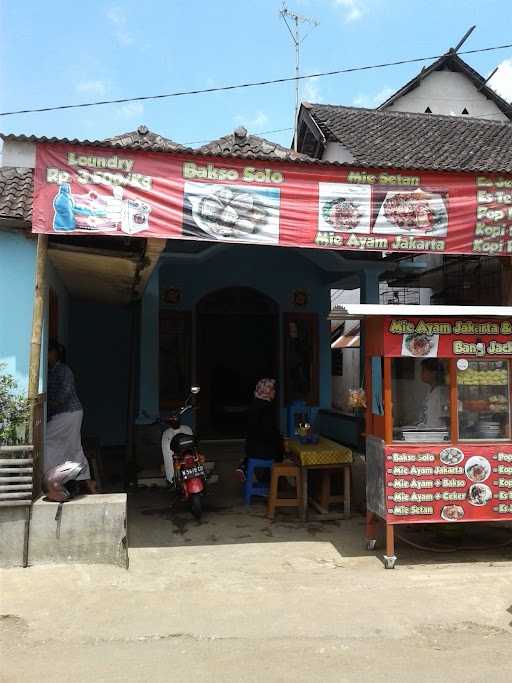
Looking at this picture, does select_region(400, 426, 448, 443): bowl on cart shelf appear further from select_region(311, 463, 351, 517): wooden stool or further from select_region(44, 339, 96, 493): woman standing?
select_region(44, 339, 96, 493): woman standing

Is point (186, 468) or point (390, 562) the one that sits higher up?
point (186, 468)

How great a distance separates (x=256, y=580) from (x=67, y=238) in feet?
11.8

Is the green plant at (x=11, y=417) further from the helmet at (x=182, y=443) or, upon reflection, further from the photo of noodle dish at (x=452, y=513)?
the photo of noodle dish at (x=452, y=513)

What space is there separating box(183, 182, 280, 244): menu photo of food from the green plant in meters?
2.06

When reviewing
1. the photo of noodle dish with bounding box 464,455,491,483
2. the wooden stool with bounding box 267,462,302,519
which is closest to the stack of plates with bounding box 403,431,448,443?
the photo of noodle dish with bounding box 464,455,491,483

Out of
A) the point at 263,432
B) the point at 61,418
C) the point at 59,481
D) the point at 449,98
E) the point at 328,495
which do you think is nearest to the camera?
the point at 59,481

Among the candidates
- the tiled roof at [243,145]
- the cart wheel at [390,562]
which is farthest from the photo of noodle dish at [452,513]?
the tiled roof at [243,145]

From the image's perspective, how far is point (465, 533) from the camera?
5871mm

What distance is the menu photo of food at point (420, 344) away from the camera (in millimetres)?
5035

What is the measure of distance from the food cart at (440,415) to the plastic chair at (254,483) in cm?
181

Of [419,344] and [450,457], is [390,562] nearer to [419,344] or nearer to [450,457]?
[450,457]

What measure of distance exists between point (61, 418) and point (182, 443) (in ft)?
4.31

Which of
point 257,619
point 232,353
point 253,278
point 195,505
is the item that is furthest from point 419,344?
point 232,353

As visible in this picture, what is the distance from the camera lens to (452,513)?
502 cm
